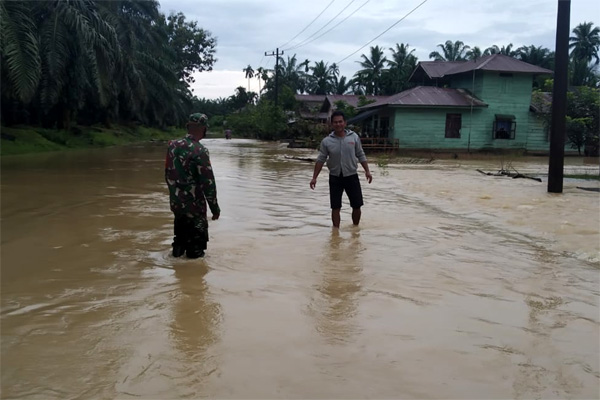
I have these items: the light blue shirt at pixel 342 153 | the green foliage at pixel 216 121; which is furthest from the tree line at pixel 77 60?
the green foliage at pixel 216 121

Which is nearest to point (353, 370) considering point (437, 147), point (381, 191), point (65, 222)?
point (65, 222)

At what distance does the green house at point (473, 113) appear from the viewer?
30.0 m

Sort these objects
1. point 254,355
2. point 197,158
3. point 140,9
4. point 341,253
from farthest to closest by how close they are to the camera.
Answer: point 140,9
point 341,253
point 197,158
point 254,355

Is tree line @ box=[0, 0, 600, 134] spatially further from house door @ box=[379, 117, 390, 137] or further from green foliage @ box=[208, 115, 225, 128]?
house door @ box=[379, 117, 390, 137]

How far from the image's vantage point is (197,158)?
517cm

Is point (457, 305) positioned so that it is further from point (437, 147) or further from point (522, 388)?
point (437, 147)

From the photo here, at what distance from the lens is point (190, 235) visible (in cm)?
545

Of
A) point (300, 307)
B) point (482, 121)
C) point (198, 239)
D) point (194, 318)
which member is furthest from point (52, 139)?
point (300, 307)

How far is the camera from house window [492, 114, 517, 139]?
31.3m

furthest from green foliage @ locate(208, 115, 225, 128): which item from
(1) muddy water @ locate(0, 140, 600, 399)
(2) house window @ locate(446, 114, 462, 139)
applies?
(1) muddy water @ locate(0, 140, 600, 399)

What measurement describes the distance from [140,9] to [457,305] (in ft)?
121

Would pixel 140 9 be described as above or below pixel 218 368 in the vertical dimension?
above

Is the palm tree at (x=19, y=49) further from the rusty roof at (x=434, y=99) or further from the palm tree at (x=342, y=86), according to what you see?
the palm tree at (x=342, y=86)

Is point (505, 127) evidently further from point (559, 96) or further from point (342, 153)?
point (342, 153)
